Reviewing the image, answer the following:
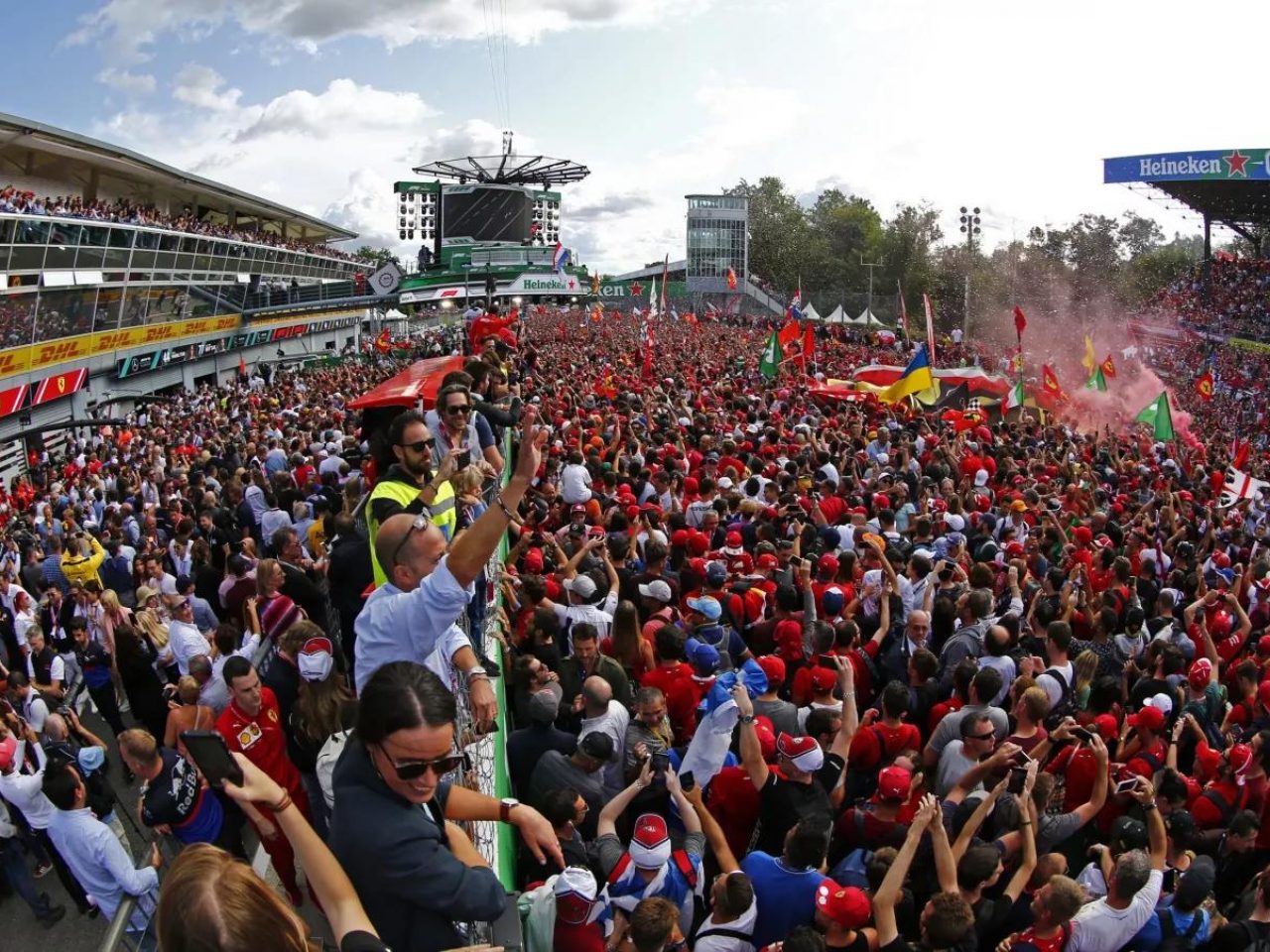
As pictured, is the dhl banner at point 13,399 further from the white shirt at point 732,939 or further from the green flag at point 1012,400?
the white shirt at point 732,939

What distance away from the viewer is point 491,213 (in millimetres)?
62656

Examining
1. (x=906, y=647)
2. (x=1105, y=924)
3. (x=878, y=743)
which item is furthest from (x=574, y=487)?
(x=1105, y=924)

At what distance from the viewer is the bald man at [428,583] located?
2785 millimetres

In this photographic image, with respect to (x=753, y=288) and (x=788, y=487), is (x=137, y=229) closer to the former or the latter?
(x=788, y=487)

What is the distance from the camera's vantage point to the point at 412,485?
425cm

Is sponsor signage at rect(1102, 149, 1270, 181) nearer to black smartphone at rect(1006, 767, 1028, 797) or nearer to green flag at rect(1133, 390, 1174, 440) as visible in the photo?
green flag at rect(1133, 390, 1174, 440)

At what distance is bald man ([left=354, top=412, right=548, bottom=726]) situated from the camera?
9.14 ft

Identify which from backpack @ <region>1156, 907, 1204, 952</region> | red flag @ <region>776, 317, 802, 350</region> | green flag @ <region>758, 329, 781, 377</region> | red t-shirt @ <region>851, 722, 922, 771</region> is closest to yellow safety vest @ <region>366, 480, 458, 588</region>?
red t-shirt @ <region>851, 722, 922, 771</region>

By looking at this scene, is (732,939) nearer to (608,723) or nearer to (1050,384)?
(608,723)

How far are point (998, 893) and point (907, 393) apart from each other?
42.8ft

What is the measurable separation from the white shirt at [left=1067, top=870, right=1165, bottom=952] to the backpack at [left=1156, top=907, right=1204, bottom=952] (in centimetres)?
16

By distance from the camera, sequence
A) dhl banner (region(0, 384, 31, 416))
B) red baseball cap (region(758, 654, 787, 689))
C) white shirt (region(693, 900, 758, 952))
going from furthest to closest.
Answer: dhl banner (region(0, 384, 31, 416)) < red baseball cap (region(758, 654, 787, 689)) < white shirt (region(693, 900, 758, 952))

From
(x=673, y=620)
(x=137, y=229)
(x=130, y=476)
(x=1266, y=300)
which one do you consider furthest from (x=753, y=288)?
(x=673, y=620)

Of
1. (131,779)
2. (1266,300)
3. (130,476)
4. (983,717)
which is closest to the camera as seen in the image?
(983,717)
